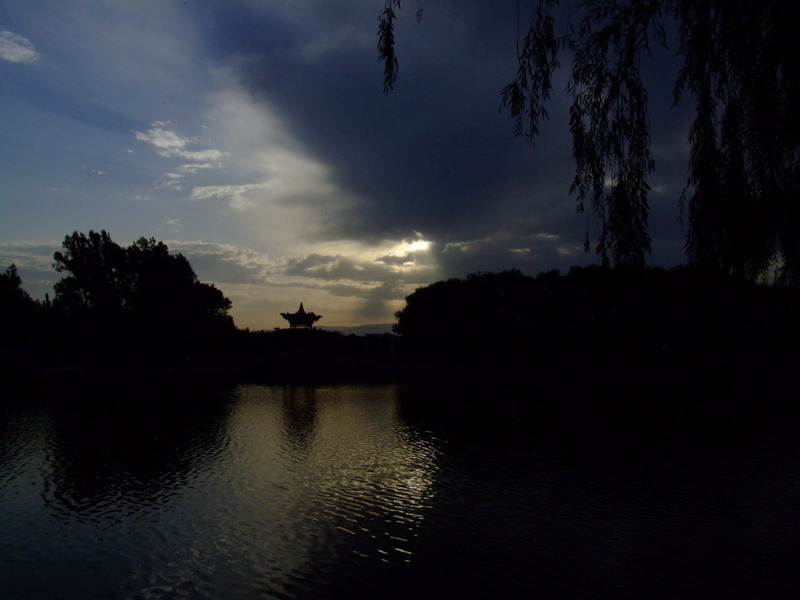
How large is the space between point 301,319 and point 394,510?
167 ft

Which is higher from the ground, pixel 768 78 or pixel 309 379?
pixel 768 78

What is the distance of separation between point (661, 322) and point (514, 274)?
13.6 meters

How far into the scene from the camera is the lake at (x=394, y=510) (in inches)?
333

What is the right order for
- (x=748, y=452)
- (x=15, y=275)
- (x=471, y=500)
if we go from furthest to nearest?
(x=15, y=275), (x=748, y=452), (x=471, y=500)

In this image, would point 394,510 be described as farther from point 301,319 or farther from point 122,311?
point 301,319

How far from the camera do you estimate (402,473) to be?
49.9 ft

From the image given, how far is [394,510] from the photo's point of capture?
38.9ft

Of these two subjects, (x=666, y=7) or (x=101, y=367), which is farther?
(x=101, y=367)

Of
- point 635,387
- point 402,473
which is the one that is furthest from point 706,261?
point 635,387

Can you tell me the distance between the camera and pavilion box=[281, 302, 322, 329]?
6156 centimetres

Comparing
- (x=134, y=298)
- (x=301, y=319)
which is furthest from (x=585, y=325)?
(x=134, y=298)

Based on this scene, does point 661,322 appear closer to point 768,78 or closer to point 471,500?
point 471,500

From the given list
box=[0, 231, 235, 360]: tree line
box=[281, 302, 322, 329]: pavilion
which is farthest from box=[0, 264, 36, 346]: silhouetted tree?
box=[281, 302, 322, 329]: pavilion

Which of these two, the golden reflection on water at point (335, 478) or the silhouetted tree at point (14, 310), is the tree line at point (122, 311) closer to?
the silhouetted tree at point (14, 310)
